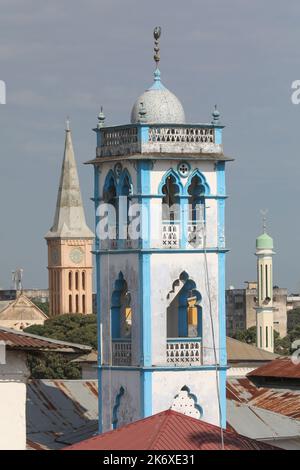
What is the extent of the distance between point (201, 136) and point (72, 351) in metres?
9.14

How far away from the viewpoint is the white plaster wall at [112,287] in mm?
37188

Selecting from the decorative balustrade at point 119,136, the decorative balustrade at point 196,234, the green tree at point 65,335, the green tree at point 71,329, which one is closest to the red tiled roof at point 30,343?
the decorative balustrade at point 196,234

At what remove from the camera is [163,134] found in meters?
37.3

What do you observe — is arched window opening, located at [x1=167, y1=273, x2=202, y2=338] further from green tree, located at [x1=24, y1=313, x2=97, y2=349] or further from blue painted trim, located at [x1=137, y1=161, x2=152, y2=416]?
green tree, located at [x1=24, y1=313, x2=97, y2=349]

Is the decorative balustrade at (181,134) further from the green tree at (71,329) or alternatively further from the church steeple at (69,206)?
the church steeple at (69,206)

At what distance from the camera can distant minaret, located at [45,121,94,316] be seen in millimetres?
155250

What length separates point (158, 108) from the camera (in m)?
37.6

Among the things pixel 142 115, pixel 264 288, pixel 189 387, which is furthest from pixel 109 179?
pixel 264 288

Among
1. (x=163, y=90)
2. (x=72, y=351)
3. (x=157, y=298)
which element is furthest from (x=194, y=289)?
(x=72, y=351)

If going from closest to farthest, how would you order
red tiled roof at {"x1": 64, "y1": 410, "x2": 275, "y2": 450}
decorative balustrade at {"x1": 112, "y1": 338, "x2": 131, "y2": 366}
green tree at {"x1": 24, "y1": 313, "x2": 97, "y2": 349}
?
red tiled roof at {"x1": 64, "y1": 410, "x2": 275, "y2": 450} < decorative balustrade at {"x1": 112, "y1": 338, "x2": 131, "y2": 366} < green tree at {"x1": 24, "y1": 313, "x2": 97, "y2": 349}

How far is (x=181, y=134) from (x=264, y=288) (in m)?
54.4

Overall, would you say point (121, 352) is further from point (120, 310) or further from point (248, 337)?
point (248, 337)

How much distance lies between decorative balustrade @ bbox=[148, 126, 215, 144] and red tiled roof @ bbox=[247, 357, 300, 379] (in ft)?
26.9

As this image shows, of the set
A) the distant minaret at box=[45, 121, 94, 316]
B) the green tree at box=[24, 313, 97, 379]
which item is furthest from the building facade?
the green tree at box=[24, 313, 97, 379]
